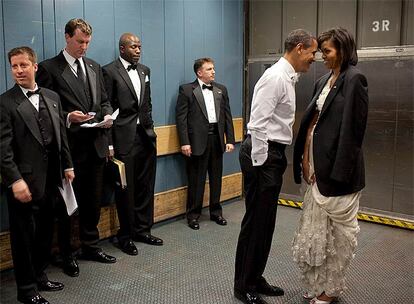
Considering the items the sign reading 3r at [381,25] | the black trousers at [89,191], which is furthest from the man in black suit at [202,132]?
the sign reading 3r at [381,25]

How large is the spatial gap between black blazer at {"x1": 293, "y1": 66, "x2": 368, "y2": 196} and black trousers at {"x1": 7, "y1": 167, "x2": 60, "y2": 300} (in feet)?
5.92

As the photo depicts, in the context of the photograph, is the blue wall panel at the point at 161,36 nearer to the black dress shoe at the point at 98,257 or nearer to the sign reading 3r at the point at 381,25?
the black dress shoe at the point at 98,257

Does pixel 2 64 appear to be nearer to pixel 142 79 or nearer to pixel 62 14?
pixel 62 14

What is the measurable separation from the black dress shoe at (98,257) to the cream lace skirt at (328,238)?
1.60 meters

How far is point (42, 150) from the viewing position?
2918mm

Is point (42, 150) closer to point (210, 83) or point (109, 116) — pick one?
point (109, 116)

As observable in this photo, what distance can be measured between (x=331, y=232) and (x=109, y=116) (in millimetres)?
1850

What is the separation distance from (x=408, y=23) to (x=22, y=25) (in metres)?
3.54

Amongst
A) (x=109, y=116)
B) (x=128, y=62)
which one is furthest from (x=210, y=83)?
(x=109, y=116)

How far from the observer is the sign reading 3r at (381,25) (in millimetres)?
4541

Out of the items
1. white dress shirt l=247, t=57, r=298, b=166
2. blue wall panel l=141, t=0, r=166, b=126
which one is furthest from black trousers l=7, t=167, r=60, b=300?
blue wall panel l=141, t=0, r=166, b=126

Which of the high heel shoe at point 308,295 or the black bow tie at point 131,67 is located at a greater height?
the black bow tie at point 131,67

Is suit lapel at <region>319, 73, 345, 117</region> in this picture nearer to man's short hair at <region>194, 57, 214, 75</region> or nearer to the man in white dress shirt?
the man in white dress shirt

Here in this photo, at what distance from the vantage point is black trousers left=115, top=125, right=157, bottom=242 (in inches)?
156
